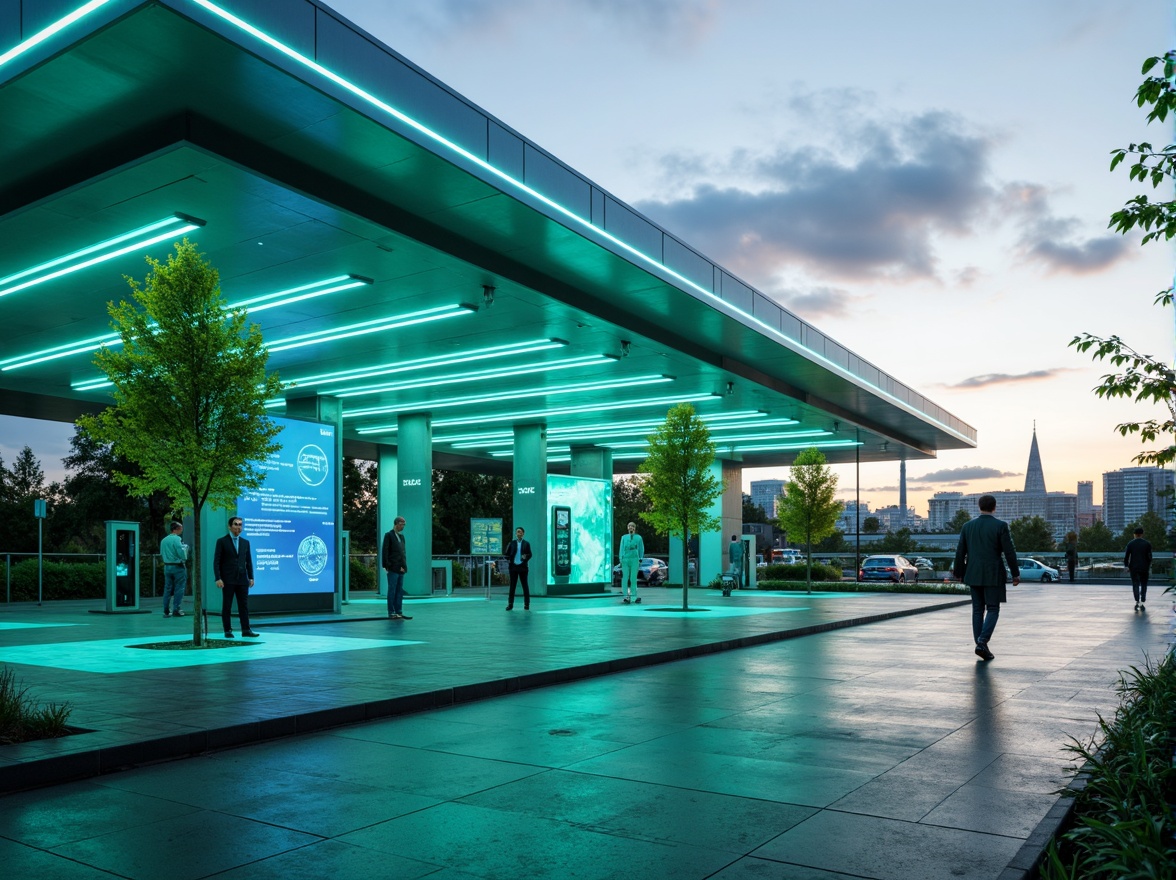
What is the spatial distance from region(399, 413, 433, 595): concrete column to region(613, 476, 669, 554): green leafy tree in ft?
174

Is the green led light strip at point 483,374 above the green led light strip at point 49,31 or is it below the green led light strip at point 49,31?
below

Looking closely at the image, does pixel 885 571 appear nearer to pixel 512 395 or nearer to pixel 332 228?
pixel 512 395

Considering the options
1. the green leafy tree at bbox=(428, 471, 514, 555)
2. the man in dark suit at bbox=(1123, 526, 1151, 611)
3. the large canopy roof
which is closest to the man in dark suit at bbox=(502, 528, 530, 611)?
the large canopy roof

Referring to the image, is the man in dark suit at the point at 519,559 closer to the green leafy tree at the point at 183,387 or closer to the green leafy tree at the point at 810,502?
the green leafy tree at the point at 183,387

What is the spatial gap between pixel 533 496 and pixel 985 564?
21191 mm

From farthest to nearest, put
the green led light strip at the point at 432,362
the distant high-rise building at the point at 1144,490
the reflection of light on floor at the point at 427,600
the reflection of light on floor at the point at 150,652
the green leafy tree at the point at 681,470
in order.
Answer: the reflection of light on floor at the point at 427,600 → the green leafy tree at the point at 681,470 → the green led light strip at the point at 432,362 → the reflection of light on floor at the point at 150,652 → the distant high-rise building at the point at 1144,490

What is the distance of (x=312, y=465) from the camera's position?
68.8ft

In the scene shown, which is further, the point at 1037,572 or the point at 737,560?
the point at 1037,572

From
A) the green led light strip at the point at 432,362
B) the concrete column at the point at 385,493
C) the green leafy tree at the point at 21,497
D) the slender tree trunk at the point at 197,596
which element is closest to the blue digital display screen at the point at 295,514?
the green led light strip at the point at 432,362

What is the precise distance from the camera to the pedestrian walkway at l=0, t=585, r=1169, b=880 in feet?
15.5

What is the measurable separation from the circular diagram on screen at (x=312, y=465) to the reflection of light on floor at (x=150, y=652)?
232 inches

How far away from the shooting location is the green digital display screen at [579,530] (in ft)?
102

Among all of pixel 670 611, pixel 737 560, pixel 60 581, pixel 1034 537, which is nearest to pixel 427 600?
pixel 670 611

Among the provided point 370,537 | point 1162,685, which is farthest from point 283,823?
point 370,537
